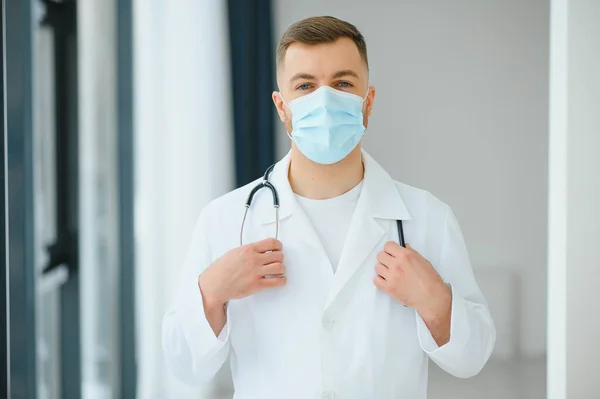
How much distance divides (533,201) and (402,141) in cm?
93

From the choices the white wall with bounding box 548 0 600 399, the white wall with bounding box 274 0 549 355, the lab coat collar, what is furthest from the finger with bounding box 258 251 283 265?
the white wall with bounding box 274 0 549 355

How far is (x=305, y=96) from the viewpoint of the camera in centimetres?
157

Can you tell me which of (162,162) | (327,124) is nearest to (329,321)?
(327,124)

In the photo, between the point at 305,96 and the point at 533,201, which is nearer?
the point at 305,96

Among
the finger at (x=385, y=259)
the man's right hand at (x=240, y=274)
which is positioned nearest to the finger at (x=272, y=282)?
the man's right hand at (x=240, y=274)

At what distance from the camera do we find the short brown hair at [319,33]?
152 cm

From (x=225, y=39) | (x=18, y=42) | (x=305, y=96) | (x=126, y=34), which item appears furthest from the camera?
(x=225, y=39)

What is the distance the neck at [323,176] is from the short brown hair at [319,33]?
22 centimetres

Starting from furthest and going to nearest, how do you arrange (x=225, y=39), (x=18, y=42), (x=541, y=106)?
(x=541, y=106) → (x=225, y=39) → (x=18, y=42)

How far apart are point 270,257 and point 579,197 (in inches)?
72.0

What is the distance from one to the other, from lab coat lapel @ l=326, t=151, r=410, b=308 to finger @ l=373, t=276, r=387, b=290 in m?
0.05

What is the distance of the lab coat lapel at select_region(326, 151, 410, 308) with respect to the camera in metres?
1.55

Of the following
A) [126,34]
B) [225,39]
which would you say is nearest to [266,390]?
[126,34]

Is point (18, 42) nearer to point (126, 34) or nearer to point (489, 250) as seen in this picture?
point (126, 34)
